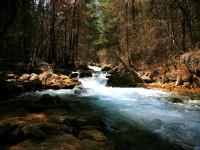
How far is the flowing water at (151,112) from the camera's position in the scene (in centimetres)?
955

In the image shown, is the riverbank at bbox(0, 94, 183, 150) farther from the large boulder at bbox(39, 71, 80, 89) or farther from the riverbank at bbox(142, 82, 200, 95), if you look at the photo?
the riverbank at bbox(142, 82, 200, 95)

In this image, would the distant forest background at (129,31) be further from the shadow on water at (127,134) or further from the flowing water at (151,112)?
the shadow on water at (127,134)

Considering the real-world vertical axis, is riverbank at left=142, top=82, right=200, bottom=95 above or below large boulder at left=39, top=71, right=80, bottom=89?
below

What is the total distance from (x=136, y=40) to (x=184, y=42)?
7.04m

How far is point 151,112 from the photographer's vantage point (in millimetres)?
12758

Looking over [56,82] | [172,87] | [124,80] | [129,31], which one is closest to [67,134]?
[56,82]

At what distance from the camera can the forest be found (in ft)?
26.3

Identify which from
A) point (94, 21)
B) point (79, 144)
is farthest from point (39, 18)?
point (94, 21)

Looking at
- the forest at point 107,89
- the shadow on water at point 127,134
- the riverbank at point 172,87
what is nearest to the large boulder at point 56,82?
the forest at point 107,89

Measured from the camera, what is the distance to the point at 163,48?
25.7 m

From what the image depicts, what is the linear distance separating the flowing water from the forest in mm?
34

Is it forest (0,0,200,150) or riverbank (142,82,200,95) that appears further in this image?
riverbank (142,82,200,95)

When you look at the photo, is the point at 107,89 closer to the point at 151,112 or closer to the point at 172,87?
the point at 172,87

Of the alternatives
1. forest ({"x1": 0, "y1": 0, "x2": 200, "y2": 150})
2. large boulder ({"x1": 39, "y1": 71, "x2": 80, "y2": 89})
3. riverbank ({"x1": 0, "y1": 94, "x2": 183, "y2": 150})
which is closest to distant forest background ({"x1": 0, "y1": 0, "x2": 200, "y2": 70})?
forest ({"x1": 0, "y1": 0, "x2": 200, "y2": 150})
